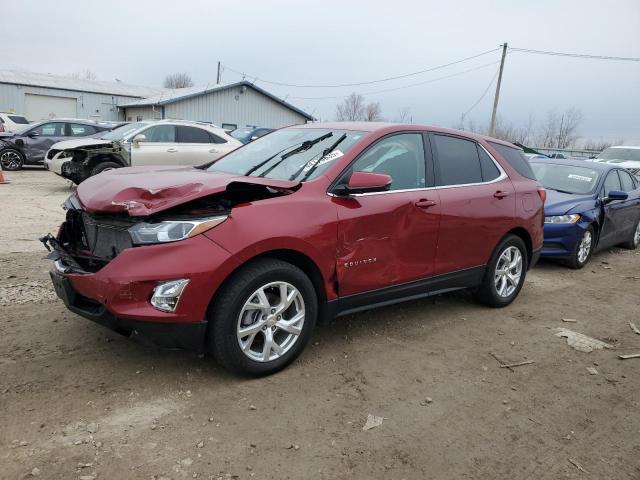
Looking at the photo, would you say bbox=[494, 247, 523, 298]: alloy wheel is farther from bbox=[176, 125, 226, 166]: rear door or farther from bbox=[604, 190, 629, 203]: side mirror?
bbox=[176, 125, 226, 166]: rear door

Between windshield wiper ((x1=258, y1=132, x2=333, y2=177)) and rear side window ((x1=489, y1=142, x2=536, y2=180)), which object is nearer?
windshield wiper ((x1=258, y1=132, x2=333, y2=177))

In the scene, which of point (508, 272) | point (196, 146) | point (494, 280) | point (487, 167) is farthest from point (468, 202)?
point (196, 146)

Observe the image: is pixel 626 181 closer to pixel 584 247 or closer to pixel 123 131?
pixel 584 247

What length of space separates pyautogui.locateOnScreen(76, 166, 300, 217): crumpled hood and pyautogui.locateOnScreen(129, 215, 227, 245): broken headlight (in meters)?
0.09

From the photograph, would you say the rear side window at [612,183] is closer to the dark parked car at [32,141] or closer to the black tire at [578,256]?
the black tire at [578,256]

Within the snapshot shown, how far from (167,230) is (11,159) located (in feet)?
49.0

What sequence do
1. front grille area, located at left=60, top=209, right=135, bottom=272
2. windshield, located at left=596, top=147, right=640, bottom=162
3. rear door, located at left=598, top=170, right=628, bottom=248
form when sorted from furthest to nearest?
1. windshield, located at left=596, top=147, right=640, bottom=162
2. rear door, located at left=598, top=170, right=628, bottom=248
3. front grille area, located at left=60, top=209, right=135, bottom=272

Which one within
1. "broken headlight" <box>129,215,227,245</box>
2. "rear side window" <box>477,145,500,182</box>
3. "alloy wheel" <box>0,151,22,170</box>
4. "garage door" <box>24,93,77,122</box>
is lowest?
"alloy wheel" <box>0,151,22,170</box>

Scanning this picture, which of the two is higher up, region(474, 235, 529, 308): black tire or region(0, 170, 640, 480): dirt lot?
region(474, 235, 529, 308): black tire

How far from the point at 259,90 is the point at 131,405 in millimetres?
33594

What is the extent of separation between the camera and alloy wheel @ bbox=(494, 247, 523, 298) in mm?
5184

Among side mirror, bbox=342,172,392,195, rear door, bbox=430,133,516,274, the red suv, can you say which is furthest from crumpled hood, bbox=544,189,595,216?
side mirror, bbox=342,172,392,195

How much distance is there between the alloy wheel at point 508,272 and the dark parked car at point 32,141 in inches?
556

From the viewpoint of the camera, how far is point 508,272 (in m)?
5.30
